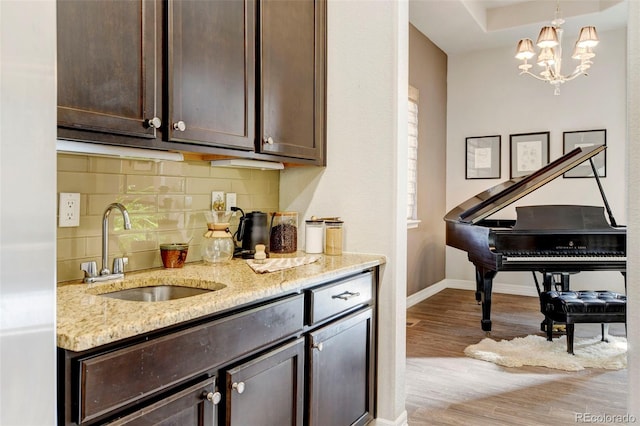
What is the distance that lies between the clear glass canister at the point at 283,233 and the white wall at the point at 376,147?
0.75 ft

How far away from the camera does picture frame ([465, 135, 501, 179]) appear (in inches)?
235

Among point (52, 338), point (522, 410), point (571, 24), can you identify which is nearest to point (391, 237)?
point (522, 410)

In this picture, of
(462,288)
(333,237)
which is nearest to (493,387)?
(333,237)

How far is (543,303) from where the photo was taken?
3.93 metres

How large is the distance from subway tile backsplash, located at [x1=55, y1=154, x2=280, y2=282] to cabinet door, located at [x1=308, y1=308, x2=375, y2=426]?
0.77 m

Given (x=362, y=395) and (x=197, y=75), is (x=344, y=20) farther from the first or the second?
(x=362, y=395)

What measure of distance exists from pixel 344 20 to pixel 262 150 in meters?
0.93

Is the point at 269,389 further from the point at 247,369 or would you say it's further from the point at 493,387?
the point at 493,387

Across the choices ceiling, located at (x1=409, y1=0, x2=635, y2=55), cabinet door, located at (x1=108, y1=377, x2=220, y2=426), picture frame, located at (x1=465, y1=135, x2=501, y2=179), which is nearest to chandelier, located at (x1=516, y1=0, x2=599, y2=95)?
ceiling, located at (x1=409, y1=0, x2=635, y2=55)

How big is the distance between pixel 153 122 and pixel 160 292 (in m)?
0.62

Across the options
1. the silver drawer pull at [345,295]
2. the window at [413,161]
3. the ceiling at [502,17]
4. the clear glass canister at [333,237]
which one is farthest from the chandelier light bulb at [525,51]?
the silver drawer pull at [345,295]

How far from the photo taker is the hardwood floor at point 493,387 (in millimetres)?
2656

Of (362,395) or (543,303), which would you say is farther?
(543,303)

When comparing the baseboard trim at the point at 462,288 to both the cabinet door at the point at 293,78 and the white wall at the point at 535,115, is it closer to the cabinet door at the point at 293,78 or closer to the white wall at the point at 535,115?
the white wall at the point at 535,115
